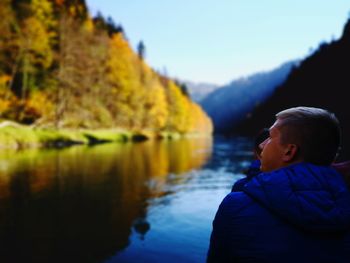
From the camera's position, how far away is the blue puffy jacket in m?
1.59

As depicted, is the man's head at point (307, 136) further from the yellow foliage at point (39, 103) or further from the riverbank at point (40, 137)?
the yellow foliage at point (39, 103)

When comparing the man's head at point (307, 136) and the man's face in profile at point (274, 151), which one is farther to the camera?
the man's face in profile at point (274, 151)

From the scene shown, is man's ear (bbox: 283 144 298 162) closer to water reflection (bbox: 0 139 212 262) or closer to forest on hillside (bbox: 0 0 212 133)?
water reflection (bbox: 0 139 212 262)

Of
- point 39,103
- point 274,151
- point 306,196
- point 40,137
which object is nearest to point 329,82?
point 39,103

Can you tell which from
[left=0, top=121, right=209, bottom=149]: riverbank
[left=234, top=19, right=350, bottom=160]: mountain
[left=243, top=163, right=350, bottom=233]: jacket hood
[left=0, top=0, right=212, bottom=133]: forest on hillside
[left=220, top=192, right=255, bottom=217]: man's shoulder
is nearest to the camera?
[left=243, top=163, right=350, bottom=233]: jacket hood

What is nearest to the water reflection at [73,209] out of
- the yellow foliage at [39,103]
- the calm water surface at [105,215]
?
the calm water surface at [105,215]

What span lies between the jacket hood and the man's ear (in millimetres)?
94

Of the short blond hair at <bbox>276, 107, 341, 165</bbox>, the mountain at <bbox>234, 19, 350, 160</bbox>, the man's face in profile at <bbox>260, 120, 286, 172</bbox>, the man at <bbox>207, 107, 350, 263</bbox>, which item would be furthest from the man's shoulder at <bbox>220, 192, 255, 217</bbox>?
the mountain at <bbox>234, 19, 350, 160</bbox>

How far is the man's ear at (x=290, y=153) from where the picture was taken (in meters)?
1.81

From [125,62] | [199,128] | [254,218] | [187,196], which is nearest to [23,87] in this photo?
[125,62]

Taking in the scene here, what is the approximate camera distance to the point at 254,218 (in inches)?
66.6

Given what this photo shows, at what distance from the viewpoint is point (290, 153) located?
71.7 inches

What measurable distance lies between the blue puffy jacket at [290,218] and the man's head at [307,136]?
87 mm

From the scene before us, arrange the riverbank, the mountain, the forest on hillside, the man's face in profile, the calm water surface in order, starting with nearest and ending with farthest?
the man's face in profile → the calm water surface → the riverbank → the forest on hillside → the mountain
